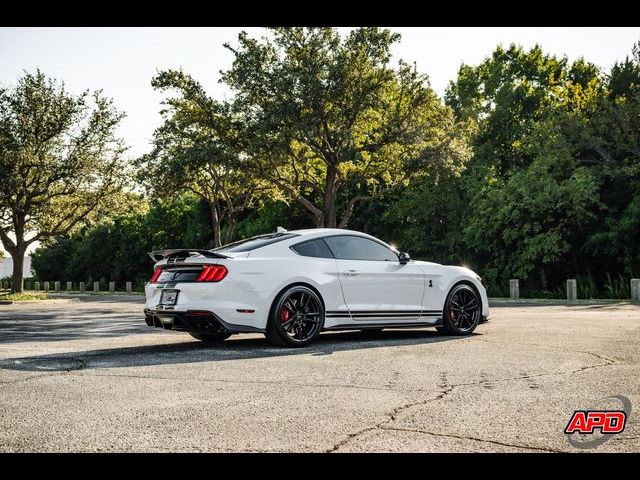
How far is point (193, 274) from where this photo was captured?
361 inches

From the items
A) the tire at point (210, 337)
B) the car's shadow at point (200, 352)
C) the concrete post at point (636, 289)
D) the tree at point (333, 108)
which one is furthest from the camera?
the tree at point (333, 108)

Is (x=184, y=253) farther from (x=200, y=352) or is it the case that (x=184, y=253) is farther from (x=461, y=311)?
(x=461, y=311)

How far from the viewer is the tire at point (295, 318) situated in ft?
30.3

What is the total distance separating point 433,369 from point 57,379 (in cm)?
359

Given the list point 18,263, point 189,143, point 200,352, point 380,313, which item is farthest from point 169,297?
point 18,263

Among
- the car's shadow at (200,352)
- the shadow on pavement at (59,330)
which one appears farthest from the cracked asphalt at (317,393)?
the shadow on pavement at (59,330)

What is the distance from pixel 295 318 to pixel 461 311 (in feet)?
9.35

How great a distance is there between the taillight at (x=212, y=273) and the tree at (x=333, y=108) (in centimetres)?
1965

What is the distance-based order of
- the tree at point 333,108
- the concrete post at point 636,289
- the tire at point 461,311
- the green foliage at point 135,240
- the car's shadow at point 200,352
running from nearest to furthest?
the car's shadow at point 200,352, the tire at point 461,311, the concrete post at point 636,289, the tree at point 333,108, the green foliage at point 135,240

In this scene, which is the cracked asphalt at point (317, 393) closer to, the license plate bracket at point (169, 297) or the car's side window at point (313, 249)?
the license plate bracket at point (169, 297)

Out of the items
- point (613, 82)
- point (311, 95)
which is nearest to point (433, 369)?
point (311, 95)

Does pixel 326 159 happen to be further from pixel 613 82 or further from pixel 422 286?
pixel 422 286

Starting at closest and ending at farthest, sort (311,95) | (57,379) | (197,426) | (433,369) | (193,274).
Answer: (197,426), (57,379), (433,369), (193,274), (311,95)

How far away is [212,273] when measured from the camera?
903 cm
